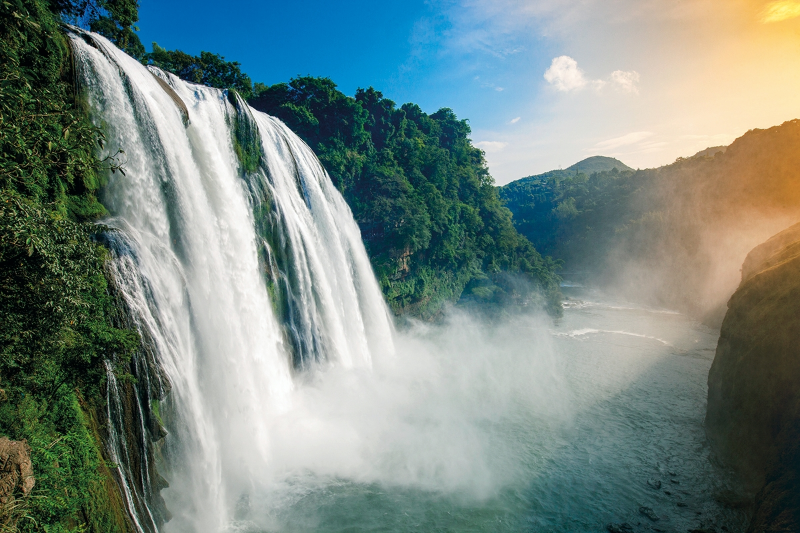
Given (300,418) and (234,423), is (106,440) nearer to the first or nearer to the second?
(234,423)

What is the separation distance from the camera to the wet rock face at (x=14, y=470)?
3209 millimetres

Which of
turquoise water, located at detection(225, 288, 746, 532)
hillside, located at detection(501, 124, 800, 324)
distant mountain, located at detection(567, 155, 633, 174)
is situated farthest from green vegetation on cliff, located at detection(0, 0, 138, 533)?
distant mountain, located at detection(567, 155, 633, 174)

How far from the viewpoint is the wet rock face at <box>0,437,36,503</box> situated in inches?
126

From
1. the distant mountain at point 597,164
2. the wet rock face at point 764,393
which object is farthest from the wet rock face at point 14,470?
the distant mountain at point 597,164

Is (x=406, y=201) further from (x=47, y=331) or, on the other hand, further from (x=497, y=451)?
(x=47, y=331)

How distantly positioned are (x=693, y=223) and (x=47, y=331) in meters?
43.7

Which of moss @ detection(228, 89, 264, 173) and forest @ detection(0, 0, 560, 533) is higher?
moss @ detection(228, 89, 264, 173)

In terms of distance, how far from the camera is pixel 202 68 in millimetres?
21875

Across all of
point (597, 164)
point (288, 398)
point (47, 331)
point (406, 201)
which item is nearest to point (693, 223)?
point (406, 201)

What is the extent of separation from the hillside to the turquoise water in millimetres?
15104

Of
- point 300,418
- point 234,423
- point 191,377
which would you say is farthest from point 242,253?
point 300,418

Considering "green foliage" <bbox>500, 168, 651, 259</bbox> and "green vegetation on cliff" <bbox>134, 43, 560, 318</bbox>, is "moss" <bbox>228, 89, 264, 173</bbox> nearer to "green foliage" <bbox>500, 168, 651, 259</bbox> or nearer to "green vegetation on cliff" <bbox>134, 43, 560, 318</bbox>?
"green vegetation on cliff" <bbox>134, 43, 560, 318</bbox>

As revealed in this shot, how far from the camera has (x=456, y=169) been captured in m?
36.2

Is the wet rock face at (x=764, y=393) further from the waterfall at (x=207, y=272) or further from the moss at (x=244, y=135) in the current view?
the moss at (x=244, y=135)
